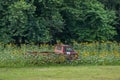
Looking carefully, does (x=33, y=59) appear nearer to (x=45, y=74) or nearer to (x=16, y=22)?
(x=45, y=74)

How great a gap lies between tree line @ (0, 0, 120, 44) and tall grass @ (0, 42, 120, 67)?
5.66 metres

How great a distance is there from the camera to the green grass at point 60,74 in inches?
686

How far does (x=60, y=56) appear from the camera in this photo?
75.2 ft

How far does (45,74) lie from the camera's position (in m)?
18.6

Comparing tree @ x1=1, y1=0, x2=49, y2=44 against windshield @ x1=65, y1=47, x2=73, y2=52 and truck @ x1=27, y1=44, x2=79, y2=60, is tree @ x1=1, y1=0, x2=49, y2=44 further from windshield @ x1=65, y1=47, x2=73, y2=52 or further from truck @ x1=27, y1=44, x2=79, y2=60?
windshield @ x1=65, y1=47, x2=73, y2=52

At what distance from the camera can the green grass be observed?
1742 cm

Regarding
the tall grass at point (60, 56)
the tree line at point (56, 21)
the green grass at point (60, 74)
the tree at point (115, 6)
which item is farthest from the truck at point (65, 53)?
the tree at point (115, 6)

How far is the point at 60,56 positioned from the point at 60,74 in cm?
435

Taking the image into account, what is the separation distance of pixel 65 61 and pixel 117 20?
17.1 m

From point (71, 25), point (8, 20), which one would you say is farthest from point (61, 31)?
point (8, 20)

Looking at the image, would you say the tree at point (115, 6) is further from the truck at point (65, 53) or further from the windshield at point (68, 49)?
the windshield at point (68, 49)

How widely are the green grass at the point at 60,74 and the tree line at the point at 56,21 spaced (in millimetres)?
10387

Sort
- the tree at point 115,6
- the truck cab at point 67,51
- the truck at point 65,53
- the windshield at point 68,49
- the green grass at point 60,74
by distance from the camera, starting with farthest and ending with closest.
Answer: the tree at point 115,6
the windshield at point 68,49
the truck cab at point 67,51
the truck at point 65,53
the green grass at point 60,74

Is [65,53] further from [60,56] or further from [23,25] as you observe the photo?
[23,25]
